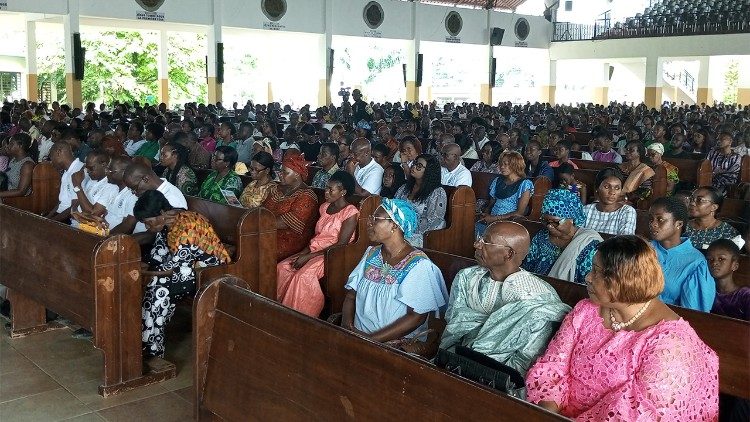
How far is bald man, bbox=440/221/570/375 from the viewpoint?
8.34 ft

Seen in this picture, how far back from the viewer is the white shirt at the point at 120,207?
4.72 metres

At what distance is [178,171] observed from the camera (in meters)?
6.16

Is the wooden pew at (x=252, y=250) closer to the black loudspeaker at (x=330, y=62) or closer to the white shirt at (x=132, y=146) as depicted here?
the white shirt at (x=132, y=146)

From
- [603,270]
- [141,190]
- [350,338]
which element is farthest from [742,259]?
[141,190]

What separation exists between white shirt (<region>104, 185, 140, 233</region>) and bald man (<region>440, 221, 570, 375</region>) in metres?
2.57

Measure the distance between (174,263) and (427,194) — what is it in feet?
7.58

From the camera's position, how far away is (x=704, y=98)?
23062 mm

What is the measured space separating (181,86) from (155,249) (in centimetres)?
2521

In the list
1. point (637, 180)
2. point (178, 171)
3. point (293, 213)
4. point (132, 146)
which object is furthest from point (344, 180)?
point (132, 146)

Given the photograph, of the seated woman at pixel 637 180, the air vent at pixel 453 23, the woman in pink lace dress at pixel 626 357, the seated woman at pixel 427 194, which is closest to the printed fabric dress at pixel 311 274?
the seated woman at pixel 427 194

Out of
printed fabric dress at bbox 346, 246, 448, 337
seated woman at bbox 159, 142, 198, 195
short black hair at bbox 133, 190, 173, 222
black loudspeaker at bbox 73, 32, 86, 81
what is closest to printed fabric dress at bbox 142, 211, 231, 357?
short black hair at bbox 133, 190, 173, 222

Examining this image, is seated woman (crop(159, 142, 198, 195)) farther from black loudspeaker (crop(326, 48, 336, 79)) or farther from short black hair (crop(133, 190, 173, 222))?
black loudspeaker (crop(326, 48, 336, 79))

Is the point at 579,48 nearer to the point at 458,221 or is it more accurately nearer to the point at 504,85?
the point at 504,85

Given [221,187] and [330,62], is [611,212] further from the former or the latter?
[330,62]
